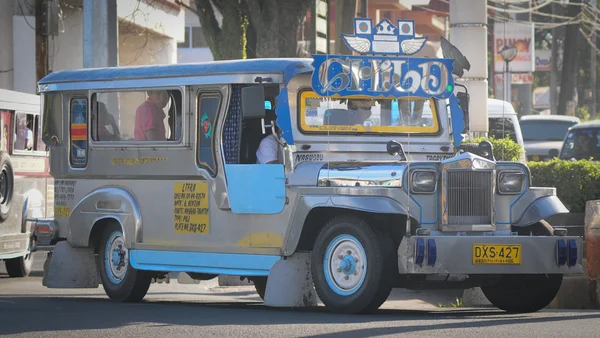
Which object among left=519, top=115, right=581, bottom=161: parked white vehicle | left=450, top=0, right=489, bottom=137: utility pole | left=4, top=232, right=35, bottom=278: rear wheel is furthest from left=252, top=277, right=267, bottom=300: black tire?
left=519, top=115, right=581, bottom=161: parked white vehicle

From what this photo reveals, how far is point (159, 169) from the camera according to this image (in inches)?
508

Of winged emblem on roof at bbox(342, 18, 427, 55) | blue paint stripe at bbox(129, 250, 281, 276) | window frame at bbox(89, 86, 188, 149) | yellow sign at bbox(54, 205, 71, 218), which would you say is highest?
winged emblem on roof at bbox(342, 18, 427, 55)

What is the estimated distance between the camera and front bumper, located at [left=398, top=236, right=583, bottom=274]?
10547 millimetres

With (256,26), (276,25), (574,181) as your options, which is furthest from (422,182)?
(256,26)

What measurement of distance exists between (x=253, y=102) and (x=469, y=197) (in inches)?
82.8

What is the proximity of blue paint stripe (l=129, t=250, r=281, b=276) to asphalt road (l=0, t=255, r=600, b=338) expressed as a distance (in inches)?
14.1

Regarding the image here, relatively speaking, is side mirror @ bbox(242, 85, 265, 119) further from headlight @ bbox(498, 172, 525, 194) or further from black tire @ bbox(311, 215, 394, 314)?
headlight @ bbox(498, 172, 525, 194)

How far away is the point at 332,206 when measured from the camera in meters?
11.0

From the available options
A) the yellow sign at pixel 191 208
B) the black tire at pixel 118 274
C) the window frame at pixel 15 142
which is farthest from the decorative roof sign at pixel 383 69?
the window frame at pixel 15 142

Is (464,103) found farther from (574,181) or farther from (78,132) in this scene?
(78,132)

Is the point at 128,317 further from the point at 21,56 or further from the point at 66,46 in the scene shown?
the point at 66,46

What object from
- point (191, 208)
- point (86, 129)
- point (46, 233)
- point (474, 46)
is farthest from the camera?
point (474, 46)

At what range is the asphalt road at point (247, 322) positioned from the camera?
9.26m

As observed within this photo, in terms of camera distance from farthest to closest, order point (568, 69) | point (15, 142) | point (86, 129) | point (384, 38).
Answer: point (568, 69) < point (15, 142) < point (86, 129) < point (384, 38)
